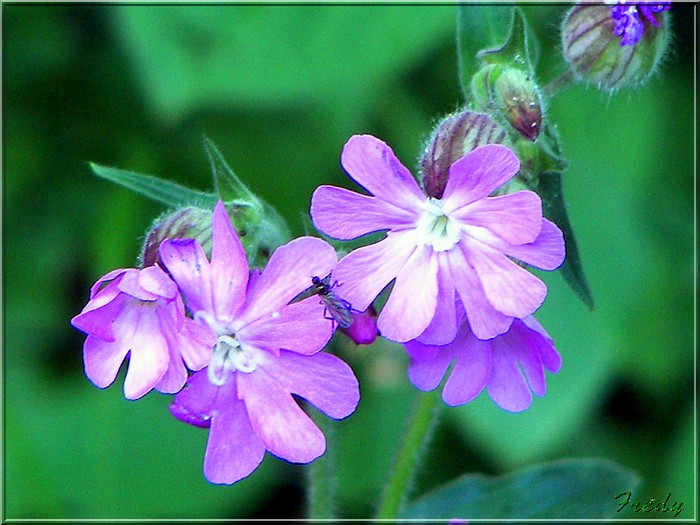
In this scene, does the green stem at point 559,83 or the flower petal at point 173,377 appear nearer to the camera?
the flower petal at point 173,377

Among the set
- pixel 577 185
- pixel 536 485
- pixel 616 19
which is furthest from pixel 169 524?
pixel 616 19

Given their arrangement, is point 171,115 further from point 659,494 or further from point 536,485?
point 659,494

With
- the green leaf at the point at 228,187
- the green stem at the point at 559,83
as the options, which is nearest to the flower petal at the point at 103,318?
the green leaf at the point at 228,187

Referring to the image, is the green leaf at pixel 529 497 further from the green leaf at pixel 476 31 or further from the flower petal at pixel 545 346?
the green leaf at pixel 476 31

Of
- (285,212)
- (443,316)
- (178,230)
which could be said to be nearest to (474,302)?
(443,316)

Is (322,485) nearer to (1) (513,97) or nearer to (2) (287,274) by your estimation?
(2) (287,274)

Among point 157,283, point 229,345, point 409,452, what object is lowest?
point 409,452

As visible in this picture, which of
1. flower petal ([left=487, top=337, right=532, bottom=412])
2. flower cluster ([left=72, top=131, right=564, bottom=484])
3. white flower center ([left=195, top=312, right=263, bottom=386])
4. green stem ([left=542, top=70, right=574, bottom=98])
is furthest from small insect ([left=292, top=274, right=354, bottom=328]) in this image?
green stem ([left=542, top=70, right=574, bottom=98])
